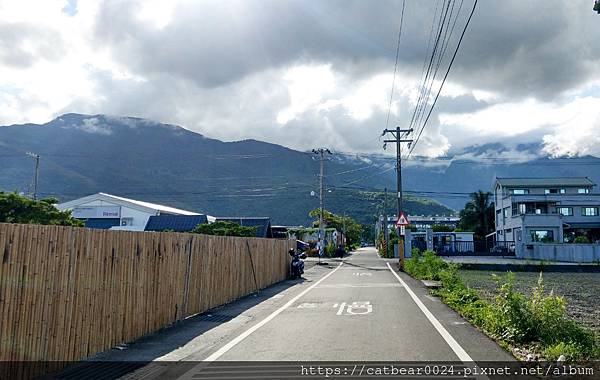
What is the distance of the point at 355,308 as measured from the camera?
13867 millimetres

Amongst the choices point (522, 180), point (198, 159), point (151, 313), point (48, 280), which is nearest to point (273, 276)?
point (151, 313)

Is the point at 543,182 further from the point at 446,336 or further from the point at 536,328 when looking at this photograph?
the point at 536,328

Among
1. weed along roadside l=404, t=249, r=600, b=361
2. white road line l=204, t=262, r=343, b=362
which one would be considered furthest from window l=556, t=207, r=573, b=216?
weed along roadside l=404, t=249, r=600, b=361

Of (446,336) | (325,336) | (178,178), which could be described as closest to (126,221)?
(325,336)

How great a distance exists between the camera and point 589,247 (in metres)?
42.9

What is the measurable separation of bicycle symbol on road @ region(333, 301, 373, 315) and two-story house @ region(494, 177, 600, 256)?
4336 cm

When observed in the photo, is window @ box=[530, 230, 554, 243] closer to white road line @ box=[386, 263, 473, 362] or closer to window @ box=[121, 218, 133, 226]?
window @ box=[121, 218, 133, 226]

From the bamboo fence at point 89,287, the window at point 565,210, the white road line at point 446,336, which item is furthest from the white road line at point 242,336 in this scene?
the window at point 565,210

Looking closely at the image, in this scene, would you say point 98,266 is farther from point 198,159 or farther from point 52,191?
point 198,159

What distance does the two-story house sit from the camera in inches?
2304

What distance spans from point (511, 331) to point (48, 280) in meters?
7.30

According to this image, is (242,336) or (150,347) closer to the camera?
(150,347)

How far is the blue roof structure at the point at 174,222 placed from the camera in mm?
55844

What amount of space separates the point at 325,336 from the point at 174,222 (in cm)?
4969
